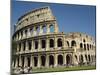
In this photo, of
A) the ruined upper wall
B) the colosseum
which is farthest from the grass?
the ruined upper wall

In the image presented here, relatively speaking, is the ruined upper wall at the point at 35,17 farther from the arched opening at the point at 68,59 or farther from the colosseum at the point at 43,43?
the arched opening at the point at 68,59

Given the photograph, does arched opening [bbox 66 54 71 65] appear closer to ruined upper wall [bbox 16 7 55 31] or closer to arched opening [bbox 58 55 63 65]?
arched opening [bbox 58 55 63 65]

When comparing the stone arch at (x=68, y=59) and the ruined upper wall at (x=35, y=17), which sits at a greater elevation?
the ruined upper wall at (x=35, y=17)

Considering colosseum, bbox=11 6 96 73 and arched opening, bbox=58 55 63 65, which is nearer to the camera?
colosseum, bbox=11 6 96 73

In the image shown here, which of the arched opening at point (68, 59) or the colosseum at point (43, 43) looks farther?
the arched opening at point (68, 59)

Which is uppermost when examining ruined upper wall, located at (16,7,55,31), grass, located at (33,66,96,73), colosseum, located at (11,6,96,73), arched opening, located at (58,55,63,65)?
ruined upper wall, located at (16,7,55,31)

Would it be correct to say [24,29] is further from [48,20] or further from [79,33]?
[79,33]

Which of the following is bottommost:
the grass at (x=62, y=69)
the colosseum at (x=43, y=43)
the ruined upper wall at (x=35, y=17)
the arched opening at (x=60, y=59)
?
the grass at (x=62, y=69)

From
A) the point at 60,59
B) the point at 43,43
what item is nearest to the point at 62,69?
the point at 60,59

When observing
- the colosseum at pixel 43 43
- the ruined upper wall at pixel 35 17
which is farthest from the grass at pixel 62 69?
the ruined upper wall at pixel 35 17
